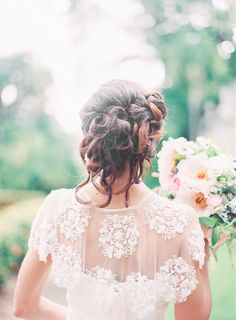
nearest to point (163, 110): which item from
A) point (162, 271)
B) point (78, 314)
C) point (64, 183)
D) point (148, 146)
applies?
point (148, 146)

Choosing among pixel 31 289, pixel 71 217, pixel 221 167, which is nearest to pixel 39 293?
pixel 31 289

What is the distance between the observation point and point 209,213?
1.74 metres

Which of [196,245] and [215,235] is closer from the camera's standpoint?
[196,245]

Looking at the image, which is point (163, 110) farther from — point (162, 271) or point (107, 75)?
point (107, 75)

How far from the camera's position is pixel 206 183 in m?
1.74

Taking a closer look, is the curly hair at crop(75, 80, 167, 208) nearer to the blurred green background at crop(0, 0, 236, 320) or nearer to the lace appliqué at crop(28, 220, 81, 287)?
the lace appliqué at crop(28, 220, 81, 287)

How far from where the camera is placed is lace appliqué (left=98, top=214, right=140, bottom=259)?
1.46m

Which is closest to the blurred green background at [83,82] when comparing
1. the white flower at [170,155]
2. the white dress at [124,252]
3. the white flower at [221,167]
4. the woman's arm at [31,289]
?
the white flower at [170,155]

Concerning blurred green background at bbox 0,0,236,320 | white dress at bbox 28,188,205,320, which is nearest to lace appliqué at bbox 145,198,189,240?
white dress at bbox 28,188,205,320

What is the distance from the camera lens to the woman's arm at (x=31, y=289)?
5.10ft

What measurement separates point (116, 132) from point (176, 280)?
42 centimetres

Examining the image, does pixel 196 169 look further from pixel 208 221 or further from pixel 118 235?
pixel 118 235

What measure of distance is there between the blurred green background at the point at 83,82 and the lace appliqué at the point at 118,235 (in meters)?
0.75

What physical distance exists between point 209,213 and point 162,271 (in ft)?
1.09
